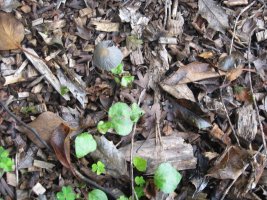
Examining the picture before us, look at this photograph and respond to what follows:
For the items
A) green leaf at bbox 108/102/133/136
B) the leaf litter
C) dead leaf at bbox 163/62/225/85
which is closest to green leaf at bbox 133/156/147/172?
the leaf litter

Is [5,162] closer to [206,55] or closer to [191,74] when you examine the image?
[191,74]

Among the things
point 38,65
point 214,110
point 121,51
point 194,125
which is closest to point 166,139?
point 194,125

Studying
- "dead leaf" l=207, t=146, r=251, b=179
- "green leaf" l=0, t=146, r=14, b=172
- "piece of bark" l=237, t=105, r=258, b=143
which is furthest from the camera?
"piece of bark" l=237, t=105, r=258, b=143

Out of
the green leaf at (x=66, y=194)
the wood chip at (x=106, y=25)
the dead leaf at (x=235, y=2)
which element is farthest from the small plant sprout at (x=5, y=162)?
the dead leaf at (x=235, y=2)

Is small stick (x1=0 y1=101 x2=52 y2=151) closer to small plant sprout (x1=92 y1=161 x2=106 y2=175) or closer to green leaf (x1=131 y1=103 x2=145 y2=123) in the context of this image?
small plant sprout (x1=92 y1=161 x2=106 y2=175)

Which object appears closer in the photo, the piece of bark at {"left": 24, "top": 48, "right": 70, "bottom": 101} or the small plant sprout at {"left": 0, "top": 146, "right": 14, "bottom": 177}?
the small plant sprout at {"left": 0, "top": 146, "right": 14, "bottom": 177}

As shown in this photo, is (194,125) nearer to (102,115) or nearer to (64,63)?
(102,115)

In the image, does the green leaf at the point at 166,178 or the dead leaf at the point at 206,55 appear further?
the dead leaf at the point at 206,55

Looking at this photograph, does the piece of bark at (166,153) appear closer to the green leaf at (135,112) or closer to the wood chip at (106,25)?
the green leaf at (135,112)
